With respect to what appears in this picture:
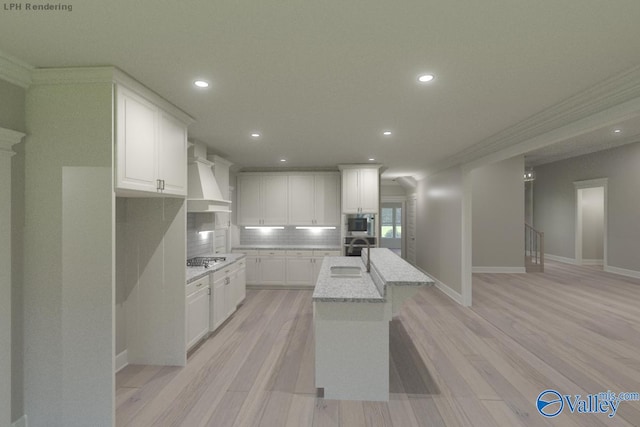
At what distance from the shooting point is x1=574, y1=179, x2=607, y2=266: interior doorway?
26.4 feet

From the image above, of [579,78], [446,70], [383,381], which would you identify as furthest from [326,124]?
[383,381]

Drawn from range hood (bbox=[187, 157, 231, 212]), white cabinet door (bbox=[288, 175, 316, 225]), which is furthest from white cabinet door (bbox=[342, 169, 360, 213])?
range hood (bbox=[187, 157, 231, 212])

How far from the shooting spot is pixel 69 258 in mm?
2053

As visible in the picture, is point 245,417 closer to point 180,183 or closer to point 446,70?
point 180,183

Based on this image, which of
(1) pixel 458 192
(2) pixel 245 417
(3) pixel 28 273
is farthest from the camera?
(1) pixel 458 192

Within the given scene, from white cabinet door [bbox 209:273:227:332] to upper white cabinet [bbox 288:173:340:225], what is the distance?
2.46 metres

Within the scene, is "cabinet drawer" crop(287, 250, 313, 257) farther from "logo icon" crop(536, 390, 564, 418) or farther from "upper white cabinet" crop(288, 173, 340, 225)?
"logo icon" crop(536, 390, 564, 418)

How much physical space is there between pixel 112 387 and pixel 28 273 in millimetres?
978

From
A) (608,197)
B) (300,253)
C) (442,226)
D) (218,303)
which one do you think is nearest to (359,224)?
(300,253)

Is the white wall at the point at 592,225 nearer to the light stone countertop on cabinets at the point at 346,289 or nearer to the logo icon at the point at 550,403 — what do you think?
the logo icon at the point at 550,403

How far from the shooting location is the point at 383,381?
246cm

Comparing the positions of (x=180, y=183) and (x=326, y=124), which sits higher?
(x=326, y=124)

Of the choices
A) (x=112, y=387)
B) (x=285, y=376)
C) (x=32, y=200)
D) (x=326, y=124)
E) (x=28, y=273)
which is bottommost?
(x=285, y=376)

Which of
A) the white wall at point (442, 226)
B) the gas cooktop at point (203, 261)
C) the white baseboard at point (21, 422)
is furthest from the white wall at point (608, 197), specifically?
the white baseboard at point (21, 422)
